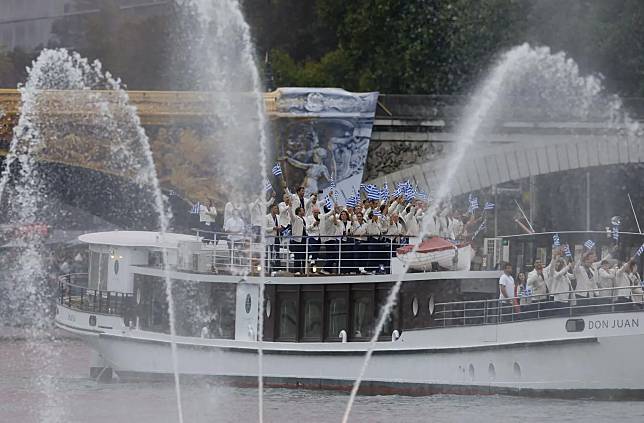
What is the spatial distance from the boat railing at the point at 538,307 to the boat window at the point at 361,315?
1.57 metres

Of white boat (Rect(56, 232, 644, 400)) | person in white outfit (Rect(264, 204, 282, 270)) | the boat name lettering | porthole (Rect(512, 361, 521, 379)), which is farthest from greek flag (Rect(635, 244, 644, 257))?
person in white outfit (Rect(264, 204, 282, 270))

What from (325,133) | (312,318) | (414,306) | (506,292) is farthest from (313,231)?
(325,133)

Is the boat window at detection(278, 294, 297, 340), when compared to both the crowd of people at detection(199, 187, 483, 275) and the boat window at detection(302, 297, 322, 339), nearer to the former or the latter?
the boat window at detection(302, 297, 322, 339)

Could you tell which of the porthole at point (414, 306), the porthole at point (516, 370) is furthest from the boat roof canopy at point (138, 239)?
the porthole at point (516, 370)

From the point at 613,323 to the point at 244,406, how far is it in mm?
7396

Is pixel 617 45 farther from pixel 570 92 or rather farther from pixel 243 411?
pixel 243 411

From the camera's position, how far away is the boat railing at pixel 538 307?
140 feet

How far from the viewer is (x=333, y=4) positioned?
276 feet

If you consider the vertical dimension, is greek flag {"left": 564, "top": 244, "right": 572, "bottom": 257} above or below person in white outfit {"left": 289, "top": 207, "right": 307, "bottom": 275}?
below

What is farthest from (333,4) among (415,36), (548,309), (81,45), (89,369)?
(548,309)

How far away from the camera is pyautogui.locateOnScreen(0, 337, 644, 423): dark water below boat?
41.2 meters

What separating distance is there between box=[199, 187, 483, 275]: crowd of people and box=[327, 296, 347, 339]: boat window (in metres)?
0.72

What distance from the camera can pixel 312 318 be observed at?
4744 cm

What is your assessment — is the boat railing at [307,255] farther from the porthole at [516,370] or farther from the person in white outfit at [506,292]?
the porthole at [516,370]
